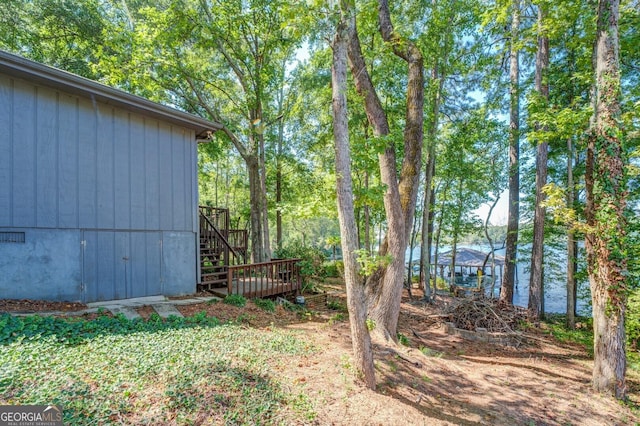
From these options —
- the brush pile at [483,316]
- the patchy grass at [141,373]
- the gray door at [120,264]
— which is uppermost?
the gray door at [120,264]

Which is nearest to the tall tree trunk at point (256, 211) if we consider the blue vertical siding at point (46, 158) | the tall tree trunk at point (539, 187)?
the blue vertical siding at point (46, 158)

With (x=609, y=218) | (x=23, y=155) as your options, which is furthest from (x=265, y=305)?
(x=609, y=218)

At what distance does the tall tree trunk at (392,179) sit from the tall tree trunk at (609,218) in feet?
9.97

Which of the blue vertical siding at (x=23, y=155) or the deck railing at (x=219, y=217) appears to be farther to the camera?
the deck railing at (x=219, y=217)

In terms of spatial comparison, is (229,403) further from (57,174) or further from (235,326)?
(57,174)

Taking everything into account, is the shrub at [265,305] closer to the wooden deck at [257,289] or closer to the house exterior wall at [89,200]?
the wooden deck at [257,289]

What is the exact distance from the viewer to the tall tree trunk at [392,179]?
5730 millimetres

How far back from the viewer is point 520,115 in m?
10.9

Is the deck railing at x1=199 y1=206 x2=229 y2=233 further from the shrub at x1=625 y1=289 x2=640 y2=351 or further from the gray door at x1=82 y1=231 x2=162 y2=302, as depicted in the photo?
the shrub at x1=625 y1=289 x2=640 y2=351

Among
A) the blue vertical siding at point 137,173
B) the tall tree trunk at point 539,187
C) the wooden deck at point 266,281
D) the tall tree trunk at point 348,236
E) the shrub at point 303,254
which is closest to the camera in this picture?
the tall tree trunk at point 348,236

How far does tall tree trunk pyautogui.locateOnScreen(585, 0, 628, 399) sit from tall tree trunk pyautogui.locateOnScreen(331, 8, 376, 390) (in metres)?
4.38

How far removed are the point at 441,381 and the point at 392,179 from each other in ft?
12.4

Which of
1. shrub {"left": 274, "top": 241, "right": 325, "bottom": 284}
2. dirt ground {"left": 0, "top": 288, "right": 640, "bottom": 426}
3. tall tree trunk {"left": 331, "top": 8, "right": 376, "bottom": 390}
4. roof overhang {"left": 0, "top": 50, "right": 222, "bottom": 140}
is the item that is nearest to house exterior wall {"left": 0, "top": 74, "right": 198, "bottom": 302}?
roof overhang {"left": 0, "top": 50, "right": 222, "bottom": 140}

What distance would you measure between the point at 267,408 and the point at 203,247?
665 centimetres
